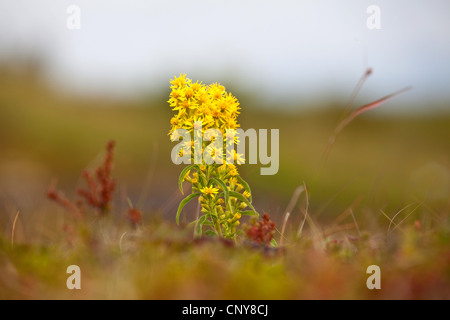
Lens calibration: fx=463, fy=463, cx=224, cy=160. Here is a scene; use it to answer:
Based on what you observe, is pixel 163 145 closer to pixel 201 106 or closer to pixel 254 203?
pixel 254 203

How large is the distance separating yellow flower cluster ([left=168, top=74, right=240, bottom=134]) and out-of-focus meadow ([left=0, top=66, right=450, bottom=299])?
1.98 ft

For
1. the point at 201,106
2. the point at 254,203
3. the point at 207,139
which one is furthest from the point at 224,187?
the point at 254,203

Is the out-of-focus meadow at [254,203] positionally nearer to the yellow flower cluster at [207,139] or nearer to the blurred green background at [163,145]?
the blurred green background at [163,145]

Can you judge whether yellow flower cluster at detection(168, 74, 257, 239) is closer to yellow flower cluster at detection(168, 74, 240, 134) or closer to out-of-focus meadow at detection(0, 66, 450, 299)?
yellow flower cluster at detection(168, 74, 240, 134)

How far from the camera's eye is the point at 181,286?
2.10 meters

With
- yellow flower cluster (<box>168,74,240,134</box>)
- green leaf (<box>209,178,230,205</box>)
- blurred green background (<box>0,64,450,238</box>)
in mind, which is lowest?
green leaf (<box>209,178,230,205</box>)

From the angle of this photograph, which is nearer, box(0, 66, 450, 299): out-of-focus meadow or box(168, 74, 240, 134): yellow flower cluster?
box(0, 66, 450, 299): out-of-focus meadow

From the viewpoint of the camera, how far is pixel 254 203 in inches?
405

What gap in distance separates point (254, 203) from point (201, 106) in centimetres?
735

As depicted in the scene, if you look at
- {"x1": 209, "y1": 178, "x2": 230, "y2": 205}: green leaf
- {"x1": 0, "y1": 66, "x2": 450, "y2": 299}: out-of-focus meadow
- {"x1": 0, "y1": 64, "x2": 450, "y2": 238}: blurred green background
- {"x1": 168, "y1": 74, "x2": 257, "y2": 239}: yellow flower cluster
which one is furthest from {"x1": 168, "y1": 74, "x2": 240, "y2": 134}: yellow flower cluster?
{"x1": 0, "y1": 64, "x2": 450, "y2": 238}: blurred green background

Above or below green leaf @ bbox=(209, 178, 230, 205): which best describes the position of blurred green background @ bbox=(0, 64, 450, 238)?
above

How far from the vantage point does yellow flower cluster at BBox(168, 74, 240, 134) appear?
121 inches

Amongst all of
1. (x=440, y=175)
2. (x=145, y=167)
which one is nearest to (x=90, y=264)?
(x=440, y=175)
